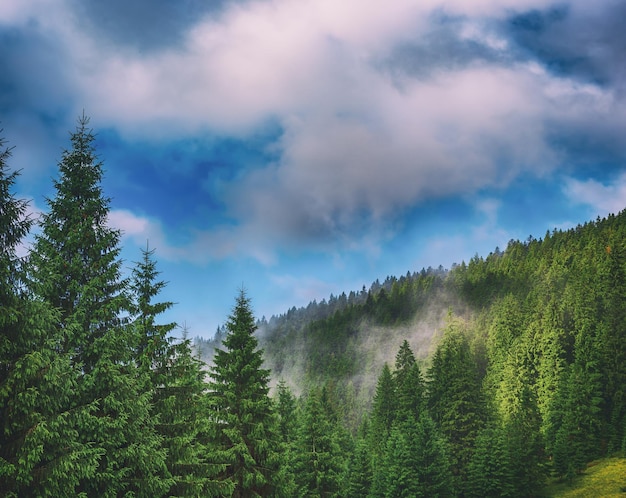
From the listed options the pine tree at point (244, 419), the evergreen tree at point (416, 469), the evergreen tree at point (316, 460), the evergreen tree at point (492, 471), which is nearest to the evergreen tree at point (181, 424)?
the pine tree at point (244, 419)

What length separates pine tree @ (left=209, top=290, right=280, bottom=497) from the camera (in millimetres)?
28109

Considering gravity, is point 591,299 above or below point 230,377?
above

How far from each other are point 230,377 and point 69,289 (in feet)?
46.5

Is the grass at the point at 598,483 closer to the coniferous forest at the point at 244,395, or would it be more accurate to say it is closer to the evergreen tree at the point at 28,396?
the coniferous forest at the point at 244,395

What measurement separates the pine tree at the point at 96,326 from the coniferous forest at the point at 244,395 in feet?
0.22

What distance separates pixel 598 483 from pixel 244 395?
152 feet

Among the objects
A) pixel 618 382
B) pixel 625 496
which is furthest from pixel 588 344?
pixel 625 496

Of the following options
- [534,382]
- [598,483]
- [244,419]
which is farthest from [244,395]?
[534,382]

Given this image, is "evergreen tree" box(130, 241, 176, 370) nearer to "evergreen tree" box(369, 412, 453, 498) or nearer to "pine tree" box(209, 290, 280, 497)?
"pine tree" box(209, 290, 280, 497)

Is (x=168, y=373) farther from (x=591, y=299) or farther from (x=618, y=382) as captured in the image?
(x=591, y=299)

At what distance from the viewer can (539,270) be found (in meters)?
113

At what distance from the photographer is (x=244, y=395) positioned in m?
29.8

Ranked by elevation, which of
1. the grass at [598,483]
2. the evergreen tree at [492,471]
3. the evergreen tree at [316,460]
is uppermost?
the evergreen tree at [316,460]

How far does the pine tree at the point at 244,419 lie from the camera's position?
28.1m
